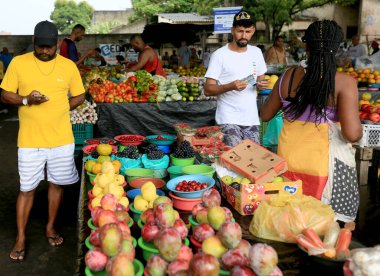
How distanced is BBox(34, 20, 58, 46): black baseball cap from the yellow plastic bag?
227 centimetres

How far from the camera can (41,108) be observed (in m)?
3.56

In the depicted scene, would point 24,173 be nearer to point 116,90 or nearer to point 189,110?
point 116,90

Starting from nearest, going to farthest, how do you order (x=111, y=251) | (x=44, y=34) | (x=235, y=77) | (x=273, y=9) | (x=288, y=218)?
1. (x=111, y=251)
2. (x=288, y=218)
3. (x=44, y=34)
4. (x=235, y=77)
5. (x=273, y=9)

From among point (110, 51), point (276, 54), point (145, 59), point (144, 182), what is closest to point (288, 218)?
point (144, 182)

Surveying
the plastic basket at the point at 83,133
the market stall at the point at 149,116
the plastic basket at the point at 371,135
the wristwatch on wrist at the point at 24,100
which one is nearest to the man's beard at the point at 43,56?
the wristwatch on wrist at the point at 24,100

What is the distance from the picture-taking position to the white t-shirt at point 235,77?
379 centimetres

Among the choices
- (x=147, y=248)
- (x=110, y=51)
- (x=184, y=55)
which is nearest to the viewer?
(x=147, y=248)

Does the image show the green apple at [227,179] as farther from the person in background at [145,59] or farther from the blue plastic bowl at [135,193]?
the person in background at [145,59]

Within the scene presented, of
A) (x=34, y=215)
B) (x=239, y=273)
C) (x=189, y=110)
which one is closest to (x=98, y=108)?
(x=189, y=110)

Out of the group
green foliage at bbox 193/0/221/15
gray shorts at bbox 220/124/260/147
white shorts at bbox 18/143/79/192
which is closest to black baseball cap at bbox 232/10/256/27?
gray shorts at bbox 220/124/260/147

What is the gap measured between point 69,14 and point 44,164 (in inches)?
2723

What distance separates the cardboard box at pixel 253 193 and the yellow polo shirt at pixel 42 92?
6.21 ft

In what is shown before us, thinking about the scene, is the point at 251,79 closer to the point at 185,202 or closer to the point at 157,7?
the point at 185,202

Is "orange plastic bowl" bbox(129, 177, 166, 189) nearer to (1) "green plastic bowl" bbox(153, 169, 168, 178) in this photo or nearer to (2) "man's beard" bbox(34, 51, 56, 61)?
(1) "green plastic bowl" bbox(153, 169, 168, 178)
